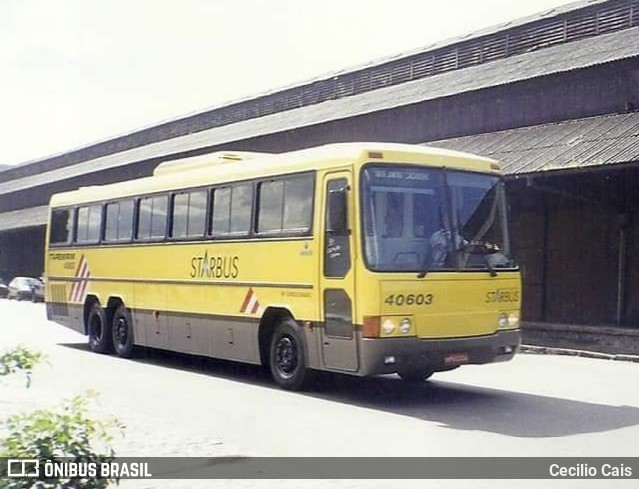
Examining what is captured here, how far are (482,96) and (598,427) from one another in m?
16.3

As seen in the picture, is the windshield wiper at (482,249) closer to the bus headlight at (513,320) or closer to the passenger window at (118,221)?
the bus headlight at (513,320)

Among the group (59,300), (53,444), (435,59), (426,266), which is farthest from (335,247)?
(435,59)

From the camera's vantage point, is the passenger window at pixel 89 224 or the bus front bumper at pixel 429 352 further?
the passenger window at pixel 89 224

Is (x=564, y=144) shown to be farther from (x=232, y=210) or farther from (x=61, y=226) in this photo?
(x=61, y=226)

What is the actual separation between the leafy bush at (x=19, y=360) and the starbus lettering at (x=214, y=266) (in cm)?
745

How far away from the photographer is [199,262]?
14.9m

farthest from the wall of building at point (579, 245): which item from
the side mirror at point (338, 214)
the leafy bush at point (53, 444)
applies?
the leafy bush at point (53, 444)

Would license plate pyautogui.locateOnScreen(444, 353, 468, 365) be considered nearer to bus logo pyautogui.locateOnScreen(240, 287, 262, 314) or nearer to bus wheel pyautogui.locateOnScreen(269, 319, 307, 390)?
bus wheel pyautogui.locateOnScreen(269, 319, 307, 390)

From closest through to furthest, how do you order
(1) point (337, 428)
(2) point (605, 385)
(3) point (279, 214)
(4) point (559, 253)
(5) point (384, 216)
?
(1) point (337, 428), (5) point (384, 216), (3) point (279, 214), (2) point (605, 385), (4) point (559, 253)

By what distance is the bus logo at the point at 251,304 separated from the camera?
13266 mm

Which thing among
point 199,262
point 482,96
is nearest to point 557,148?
point 482,96

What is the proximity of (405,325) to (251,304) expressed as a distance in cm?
→ 311

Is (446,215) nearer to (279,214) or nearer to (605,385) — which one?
(279,214)

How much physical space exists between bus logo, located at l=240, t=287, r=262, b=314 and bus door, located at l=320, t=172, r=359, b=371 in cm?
178
